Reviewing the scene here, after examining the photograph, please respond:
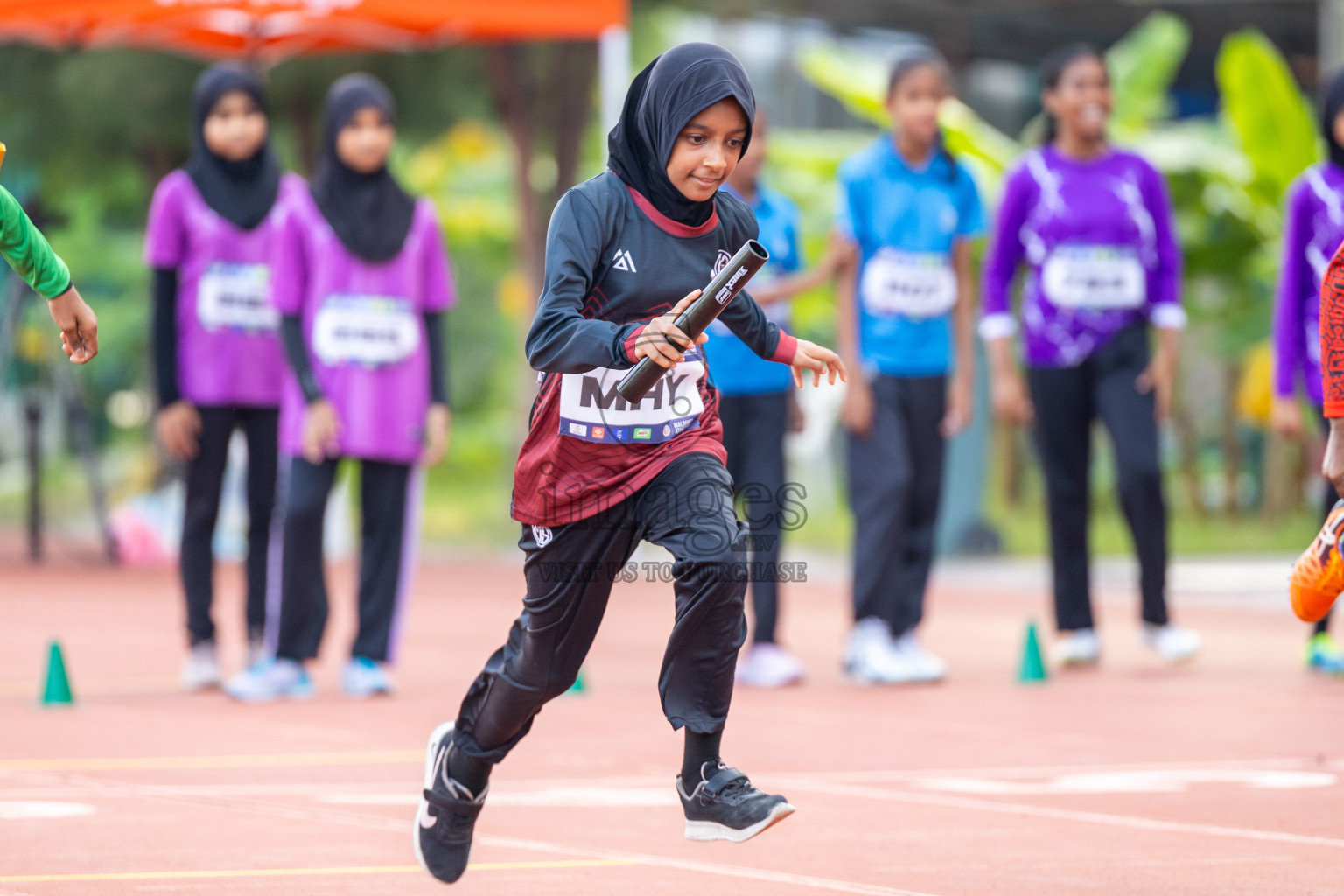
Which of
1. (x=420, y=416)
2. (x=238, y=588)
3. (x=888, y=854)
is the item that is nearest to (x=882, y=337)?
(x=420, y=416)

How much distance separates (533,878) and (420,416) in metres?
3.46

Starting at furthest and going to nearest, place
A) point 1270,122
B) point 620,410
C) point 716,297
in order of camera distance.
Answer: point 1270,122, point 620,410, point 716,297

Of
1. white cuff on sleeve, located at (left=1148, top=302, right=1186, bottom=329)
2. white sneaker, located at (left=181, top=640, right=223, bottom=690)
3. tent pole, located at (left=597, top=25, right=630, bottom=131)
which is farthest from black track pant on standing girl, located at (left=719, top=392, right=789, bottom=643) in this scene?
tent pole, located at (left=597, top=25, right=630, bottom=131)

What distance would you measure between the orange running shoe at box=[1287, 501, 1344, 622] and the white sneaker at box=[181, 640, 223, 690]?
4.33m

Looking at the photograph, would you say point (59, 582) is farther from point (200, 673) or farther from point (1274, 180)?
point (1274, 180)

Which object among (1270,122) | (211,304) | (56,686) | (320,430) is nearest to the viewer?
(56,686)

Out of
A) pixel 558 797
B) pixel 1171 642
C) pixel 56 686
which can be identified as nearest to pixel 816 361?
pixel 558 797

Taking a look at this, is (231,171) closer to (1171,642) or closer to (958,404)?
(958,404)

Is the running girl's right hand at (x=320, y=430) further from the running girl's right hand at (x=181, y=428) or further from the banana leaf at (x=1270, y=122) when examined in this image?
the banana leaf at (x=1270, y=122)

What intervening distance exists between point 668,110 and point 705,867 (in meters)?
1.66

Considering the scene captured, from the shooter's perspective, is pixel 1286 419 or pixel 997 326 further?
pixel 997 326

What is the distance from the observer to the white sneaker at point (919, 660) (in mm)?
7473

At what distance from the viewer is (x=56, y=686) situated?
22.0 feet

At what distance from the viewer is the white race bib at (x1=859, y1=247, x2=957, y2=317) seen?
7441mm
